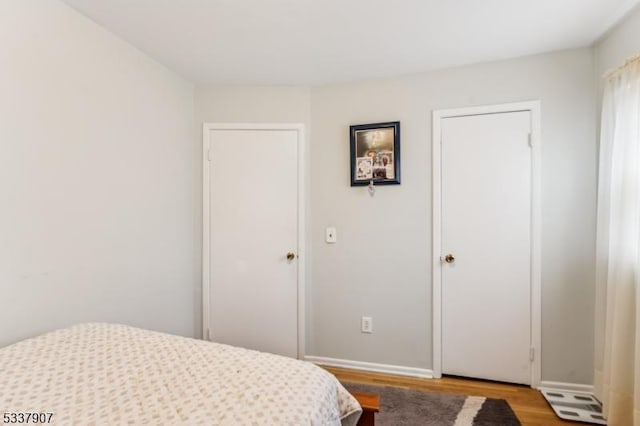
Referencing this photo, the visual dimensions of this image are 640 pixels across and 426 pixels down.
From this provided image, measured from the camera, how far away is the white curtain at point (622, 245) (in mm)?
1676

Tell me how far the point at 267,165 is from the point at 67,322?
5.43 feet

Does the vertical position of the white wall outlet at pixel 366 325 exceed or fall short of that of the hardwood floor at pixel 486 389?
it exceeds it

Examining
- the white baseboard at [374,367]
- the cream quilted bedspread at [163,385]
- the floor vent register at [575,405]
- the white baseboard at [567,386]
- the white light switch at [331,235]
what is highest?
the white light switch at [331,235]

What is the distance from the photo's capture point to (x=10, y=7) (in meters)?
1.46

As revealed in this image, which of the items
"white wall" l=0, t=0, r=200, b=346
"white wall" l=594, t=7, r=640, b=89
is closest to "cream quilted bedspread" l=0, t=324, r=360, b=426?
"white wall" l=0, t=0, r=200, b=346

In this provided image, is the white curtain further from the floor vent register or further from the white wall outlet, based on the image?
the white wall outlet

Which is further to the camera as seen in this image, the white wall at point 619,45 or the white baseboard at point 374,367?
the white baseboard at point 374,367

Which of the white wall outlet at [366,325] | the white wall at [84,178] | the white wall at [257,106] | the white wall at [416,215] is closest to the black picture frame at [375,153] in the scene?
the white wall at [416,215]

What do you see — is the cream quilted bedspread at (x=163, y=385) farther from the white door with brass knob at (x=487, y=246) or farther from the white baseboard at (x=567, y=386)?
the white baseboard at (x=567, y=386)

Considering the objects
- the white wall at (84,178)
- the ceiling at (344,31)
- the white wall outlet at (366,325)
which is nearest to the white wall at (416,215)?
the white wall outlet at (366,325)

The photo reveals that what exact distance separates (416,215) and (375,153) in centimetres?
58

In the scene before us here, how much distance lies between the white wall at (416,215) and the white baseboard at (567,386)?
0.13 feet

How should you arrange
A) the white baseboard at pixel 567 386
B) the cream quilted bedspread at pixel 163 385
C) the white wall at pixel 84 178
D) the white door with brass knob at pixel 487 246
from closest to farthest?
A: 1. the cream quilted bedspread at pixel 163 385
2. the white wall at pixel 84 178
3. the white baseboard at pixel 567 386
4. the white door with brass knob at pixel 487 246

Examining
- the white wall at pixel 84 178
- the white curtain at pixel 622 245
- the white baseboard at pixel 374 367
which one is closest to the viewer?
the white wall at pixel 84 178
